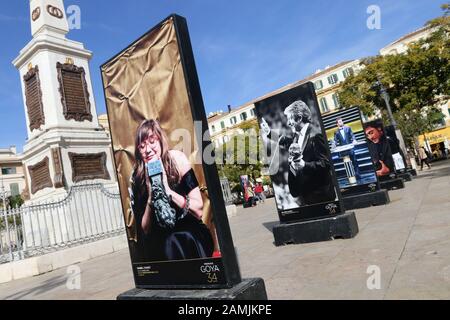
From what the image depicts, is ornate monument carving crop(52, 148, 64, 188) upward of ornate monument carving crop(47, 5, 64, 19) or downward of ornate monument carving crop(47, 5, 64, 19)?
downward

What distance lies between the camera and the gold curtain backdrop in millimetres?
3494

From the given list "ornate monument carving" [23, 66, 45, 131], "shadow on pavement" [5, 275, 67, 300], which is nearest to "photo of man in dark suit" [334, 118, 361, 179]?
"shadow on pavement" [5, 275, 67, 300]

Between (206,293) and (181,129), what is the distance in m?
1.57

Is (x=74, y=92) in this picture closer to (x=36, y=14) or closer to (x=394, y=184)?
(x=36, y=14)

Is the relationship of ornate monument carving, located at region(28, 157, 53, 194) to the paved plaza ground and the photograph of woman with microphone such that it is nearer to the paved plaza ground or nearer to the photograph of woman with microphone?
the paved plaza ground

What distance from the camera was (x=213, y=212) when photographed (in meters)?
3.31

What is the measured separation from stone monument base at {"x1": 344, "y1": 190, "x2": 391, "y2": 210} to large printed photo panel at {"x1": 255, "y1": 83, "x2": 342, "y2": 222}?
4.06 metres

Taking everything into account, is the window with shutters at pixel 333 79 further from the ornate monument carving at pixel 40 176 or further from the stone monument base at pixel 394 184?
the ornate monument carving at pixel 40 176

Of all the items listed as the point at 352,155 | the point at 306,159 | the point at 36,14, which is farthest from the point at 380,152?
the point at 36,14

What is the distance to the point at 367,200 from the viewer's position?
10.2m

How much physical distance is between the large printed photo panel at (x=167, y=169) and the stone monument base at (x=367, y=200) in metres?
7.90

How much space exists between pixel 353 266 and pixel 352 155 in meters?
6.81

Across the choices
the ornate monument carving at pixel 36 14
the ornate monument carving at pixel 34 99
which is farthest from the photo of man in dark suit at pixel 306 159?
the ornate monument carving at pixel 36 14
